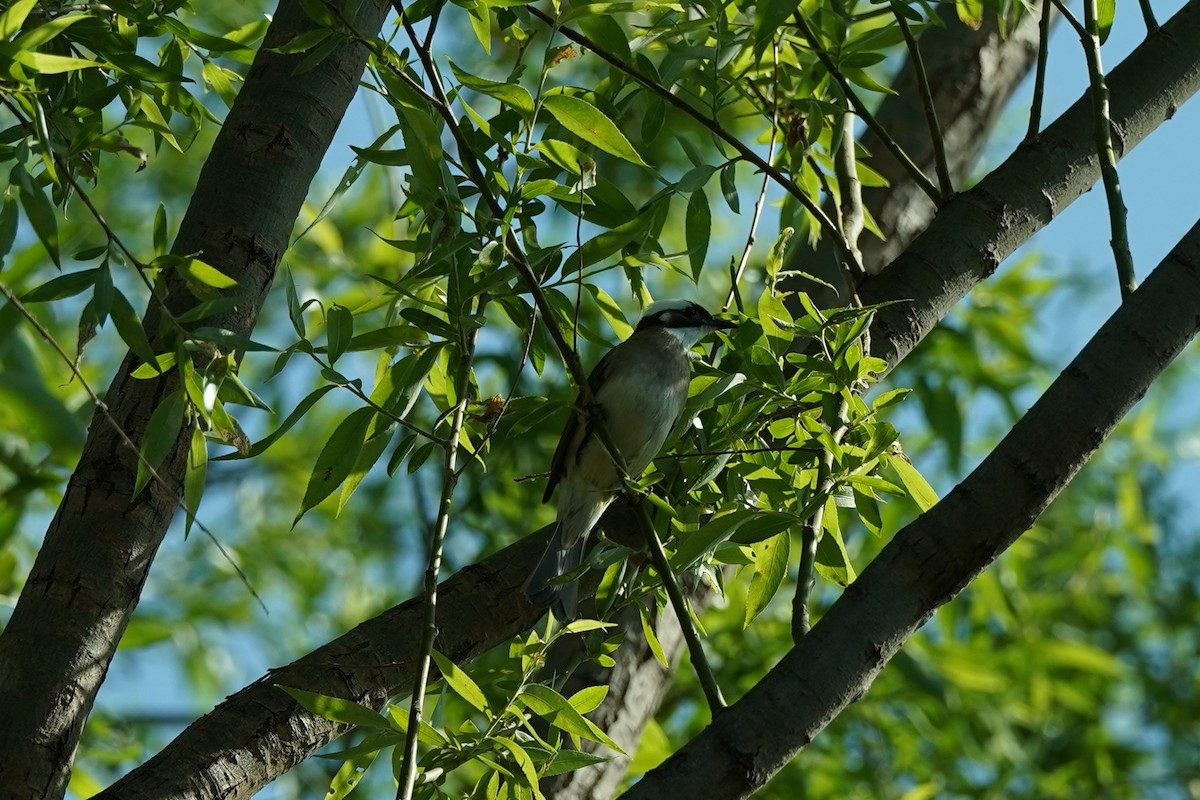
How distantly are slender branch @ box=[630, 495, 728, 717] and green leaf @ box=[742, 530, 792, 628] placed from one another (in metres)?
0.20

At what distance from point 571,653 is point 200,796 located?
98 cm

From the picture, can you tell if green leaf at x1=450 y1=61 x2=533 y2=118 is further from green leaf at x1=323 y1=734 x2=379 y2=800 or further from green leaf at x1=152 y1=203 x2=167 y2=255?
green leaf at x1=323 y1=734 x2=379 y2=800

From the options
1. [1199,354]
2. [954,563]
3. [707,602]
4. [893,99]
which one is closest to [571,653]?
[707,602]

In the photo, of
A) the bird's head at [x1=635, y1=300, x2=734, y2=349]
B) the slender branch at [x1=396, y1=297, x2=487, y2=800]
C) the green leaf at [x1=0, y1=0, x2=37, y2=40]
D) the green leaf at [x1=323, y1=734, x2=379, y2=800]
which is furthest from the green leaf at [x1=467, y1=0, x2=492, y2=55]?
A: the bird's head at [x1=635, y1=300, x2=734, y2=349]

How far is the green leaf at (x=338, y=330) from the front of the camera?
193 cm

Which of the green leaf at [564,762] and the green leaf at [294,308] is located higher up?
the green leaf at [294,308]

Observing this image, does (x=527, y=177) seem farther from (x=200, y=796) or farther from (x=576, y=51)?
(x=200, y=796)

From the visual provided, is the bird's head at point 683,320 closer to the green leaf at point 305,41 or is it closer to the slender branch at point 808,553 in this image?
the slender branch at point 808,553

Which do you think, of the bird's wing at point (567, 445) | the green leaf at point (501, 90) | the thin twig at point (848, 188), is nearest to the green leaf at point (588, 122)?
the green leaf at point (501, 90)

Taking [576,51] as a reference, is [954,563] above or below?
below

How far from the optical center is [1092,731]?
607 cm

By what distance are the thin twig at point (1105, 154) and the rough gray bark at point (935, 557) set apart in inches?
4.7

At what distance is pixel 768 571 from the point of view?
7.20 ft

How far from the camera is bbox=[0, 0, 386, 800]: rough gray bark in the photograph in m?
2.06
